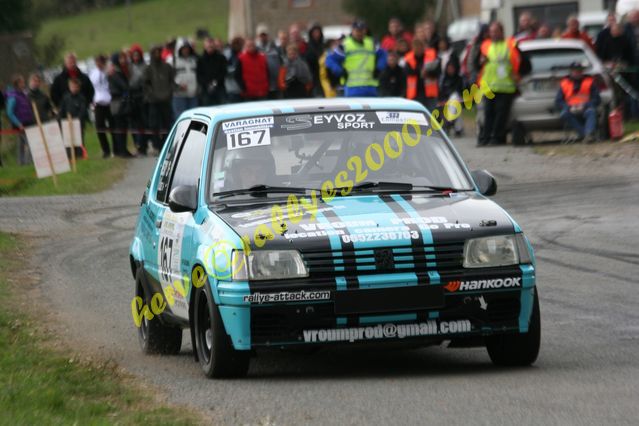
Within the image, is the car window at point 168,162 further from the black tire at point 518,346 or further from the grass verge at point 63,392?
the black tire at point 518,346

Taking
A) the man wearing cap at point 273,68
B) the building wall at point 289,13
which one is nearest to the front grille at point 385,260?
the man wearing cap at point 273,68

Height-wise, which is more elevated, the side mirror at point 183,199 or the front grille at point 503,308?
the side mirror at point 183,199

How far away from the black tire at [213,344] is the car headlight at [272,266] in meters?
0.28

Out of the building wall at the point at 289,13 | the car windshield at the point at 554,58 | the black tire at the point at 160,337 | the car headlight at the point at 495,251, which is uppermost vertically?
the car headlight at the point at 495,251

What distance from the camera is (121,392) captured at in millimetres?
7699

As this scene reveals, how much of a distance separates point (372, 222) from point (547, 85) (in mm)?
16977

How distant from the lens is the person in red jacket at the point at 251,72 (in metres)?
27.6

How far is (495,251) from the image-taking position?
7.89 m

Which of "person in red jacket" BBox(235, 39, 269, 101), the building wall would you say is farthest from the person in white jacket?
the building wall

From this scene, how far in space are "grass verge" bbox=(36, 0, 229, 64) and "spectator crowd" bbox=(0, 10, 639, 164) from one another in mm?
77079

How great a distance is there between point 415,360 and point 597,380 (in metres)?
1.49

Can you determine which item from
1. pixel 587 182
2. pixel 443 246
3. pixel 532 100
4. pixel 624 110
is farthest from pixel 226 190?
pixel 624 110

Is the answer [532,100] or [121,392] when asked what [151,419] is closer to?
[121,392]

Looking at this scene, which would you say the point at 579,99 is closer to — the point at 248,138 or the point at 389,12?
the point at 248,138
